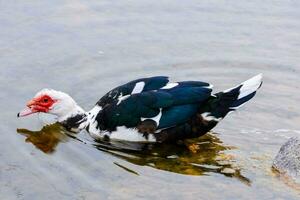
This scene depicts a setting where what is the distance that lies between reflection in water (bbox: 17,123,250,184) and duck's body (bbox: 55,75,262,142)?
0.11 metres

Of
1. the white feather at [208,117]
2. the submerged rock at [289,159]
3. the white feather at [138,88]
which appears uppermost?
the white feather at [138,88]

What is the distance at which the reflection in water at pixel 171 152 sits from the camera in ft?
25.1

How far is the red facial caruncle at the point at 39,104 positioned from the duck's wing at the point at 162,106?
A: 844 mm

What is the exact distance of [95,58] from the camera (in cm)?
1009

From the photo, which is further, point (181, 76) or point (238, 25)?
point (238, 25)

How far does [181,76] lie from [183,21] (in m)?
1.66

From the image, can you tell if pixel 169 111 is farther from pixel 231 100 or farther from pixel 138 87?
pixel 231 100

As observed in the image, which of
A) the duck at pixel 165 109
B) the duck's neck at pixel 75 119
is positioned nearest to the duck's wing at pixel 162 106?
A: the duck at pixel 165 109

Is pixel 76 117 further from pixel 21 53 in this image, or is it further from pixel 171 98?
pixel 21 53

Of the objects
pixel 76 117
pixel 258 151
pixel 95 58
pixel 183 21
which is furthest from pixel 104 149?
pixel 183 21

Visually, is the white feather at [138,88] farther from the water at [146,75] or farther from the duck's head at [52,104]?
the duck's head at [52,104]

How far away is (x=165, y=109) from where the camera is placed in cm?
805

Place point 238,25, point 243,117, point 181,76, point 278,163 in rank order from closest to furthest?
point 278,163
point 243,117
point 181,76
point 238,25

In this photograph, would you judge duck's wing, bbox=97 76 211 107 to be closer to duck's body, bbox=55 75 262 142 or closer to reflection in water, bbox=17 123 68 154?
duck's body, bbox=55 75 262 142
